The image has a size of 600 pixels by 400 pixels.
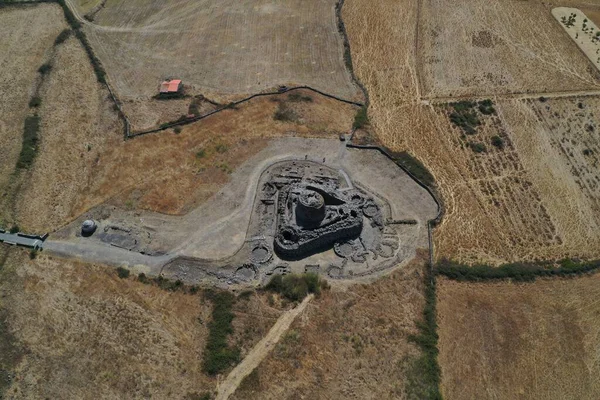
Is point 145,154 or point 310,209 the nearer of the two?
point 310,209

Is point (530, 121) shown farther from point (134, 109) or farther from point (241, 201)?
point (134, 109)

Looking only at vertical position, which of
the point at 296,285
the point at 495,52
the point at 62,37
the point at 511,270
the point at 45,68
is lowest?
the point at 45,68

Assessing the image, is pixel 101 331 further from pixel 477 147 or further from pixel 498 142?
pixel 498 142

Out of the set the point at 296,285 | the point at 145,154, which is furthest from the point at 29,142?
the point at 296,285

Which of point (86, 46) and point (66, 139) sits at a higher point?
point (86, 46)

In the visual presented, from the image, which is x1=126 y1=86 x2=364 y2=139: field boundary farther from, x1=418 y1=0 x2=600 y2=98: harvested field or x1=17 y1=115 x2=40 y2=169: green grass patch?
x1=418 y1=0 x2=600 y2=98: harvested field

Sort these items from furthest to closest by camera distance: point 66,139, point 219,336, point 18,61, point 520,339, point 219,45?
point 219,45
point 18,61
point 66,139
point 520,339
point 219,336

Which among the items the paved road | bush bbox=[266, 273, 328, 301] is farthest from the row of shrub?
the paved road

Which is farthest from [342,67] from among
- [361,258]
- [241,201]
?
[361,258]
